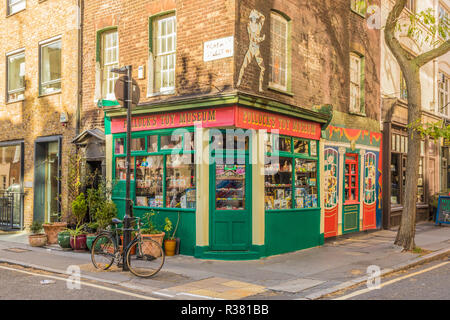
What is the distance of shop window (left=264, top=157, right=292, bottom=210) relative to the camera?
35.2ft

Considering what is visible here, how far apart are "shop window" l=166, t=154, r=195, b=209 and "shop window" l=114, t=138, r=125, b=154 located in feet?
5.22

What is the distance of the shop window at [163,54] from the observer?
36.9 ft

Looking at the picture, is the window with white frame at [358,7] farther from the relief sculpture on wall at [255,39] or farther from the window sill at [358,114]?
the relief sculpture on wall at [255,39]

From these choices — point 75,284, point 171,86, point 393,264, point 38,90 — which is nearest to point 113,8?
point 171,86

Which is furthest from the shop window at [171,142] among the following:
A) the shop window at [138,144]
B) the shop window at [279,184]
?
the shop window at [279,184]

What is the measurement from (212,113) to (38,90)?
7.33 m

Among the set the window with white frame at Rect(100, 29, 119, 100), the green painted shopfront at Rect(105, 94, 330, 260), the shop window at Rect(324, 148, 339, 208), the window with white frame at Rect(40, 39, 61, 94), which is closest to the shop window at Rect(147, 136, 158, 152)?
the green painted shopfront at Rect(105, 94, 330, 260)

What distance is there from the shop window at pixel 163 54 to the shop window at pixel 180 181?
178 centimetres

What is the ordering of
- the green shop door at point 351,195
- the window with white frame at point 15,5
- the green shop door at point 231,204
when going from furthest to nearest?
the window with white frame at point 15,5, the green shop door at point 351,195, the green shop door at point 231,204

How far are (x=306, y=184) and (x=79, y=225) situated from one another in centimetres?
611

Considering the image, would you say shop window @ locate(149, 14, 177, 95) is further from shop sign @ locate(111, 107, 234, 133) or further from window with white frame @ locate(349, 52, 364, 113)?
window with white frame @ locate(349, 52, 364, 113)

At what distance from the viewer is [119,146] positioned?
11.9 metres

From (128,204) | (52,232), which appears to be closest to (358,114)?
(128,204)

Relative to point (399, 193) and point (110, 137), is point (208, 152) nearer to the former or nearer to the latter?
point (110, 137)
